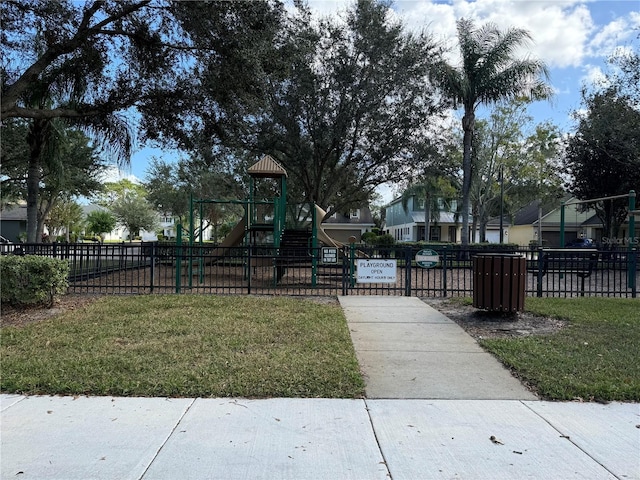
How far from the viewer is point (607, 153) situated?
2208cm

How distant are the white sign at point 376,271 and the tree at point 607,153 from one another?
15.9 metres

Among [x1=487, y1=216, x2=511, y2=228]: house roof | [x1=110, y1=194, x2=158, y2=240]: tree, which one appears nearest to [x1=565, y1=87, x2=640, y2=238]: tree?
[x1=487, y1=216, x2=511, y2=228]: house roof

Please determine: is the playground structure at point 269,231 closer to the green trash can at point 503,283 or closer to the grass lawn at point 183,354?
the grass lawn at point 183,354

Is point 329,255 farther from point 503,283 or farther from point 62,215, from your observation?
point 62,215

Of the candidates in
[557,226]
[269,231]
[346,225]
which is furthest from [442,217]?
[269,231]

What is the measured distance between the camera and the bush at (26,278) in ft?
26.7

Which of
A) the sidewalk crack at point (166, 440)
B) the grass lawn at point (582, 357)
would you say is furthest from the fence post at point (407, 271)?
the sidewalk crack at point (166, 440)

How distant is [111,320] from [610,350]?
286 inches

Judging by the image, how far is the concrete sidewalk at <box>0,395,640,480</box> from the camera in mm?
3314

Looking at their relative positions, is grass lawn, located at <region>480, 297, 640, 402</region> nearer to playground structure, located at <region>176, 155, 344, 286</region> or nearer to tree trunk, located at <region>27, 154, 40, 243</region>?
playground structure, located at <region>176, 155, 344, 286</region>

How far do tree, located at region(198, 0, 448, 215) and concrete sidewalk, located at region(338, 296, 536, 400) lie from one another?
11545 mm

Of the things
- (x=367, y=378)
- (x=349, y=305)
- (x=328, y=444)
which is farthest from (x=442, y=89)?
(x=328, y=444)

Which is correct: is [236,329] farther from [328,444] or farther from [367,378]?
[328,444]

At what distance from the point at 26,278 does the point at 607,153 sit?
23621mm
